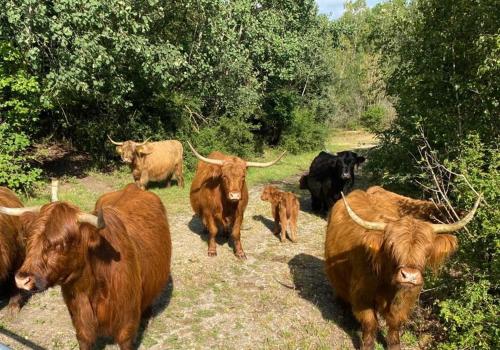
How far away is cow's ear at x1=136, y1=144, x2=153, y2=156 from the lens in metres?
11.5

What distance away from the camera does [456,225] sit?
12.2 ft

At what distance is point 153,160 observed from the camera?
1177 cm

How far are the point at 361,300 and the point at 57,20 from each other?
28.8 ft

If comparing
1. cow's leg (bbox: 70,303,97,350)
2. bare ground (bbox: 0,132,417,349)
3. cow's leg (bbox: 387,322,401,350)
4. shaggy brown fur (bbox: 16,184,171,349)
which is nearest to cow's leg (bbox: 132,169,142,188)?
bare ground (bbox: 0,132,417,349)

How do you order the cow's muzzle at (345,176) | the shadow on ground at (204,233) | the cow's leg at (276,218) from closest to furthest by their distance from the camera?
1. the shadow on ground at (204,233)
2. the cow's leg at (276,218)
3. the cow's muzzle at (345,176)

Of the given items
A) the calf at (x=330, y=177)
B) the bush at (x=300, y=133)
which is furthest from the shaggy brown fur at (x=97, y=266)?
the bush at (x=300, y=133)

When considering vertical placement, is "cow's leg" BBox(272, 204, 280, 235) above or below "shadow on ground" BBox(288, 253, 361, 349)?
above

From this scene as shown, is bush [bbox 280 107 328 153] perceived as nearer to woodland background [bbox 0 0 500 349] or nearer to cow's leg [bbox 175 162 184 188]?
woodland background [bbox 0 0 500 349]

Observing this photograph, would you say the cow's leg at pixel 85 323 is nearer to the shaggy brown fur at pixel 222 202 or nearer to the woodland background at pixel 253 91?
the shaggy brown fur at pixel 222 202

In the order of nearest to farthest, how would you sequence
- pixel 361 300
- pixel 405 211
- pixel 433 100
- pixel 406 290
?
1. pixel 406 290
2. pixel 361 300
3. pixel 405 211
4. pixel 433 100

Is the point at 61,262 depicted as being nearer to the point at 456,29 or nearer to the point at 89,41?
the point at 456,29

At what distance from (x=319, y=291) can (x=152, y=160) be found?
7139 mm

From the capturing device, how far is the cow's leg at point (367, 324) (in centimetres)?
435

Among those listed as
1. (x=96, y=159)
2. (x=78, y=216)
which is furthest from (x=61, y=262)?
(x=96, y=159)
